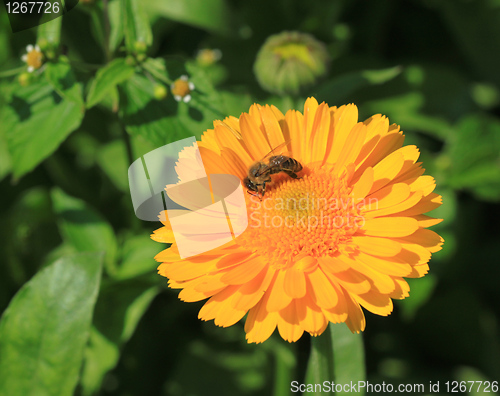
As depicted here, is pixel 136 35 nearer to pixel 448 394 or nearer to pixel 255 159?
pixel 255 159

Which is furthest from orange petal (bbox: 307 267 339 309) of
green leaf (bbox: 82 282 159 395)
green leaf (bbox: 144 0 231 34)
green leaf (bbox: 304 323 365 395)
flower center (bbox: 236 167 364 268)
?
green leaf (bbox: 144 0 231 34)

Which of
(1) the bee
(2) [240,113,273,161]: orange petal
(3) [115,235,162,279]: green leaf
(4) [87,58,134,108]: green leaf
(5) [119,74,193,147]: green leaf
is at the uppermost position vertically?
(4) [87,58,134,108]: green leaf

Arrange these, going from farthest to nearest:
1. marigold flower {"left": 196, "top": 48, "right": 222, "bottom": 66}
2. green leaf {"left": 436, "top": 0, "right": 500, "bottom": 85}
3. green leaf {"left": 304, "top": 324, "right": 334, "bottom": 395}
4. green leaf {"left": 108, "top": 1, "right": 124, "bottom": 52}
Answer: green leaf {"left": 436, "top": 0, "right": 500, "bottom": 85}
marigold flower {"left": 196, "top": 48, "right": 222, "bottom": 66}
green leaf {"left": 108, "top": 1, "right": 124, "bottom": 52}
green leaf {"left": 304, "top": 324, "right": 334, "bottom": 395}

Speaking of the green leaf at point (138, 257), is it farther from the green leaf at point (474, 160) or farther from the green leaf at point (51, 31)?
the green leaf at point (474, 160)

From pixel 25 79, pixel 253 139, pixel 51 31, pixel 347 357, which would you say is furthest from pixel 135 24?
pixel 347 357

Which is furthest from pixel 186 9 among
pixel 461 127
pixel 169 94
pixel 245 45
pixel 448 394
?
pixel 448 394

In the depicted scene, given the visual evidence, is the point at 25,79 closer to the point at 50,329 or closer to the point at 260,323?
the point at 50,329

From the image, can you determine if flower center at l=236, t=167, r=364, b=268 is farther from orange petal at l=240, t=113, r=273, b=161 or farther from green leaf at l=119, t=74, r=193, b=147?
green leaf at l=119, t=74, r=193, b=147
